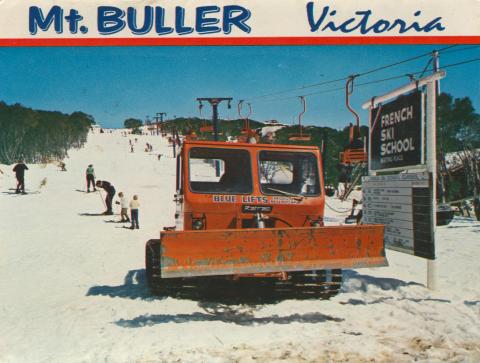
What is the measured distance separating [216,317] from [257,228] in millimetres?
1141

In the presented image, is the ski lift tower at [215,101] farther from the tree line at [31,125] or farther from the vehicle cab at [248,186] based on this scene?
the tree line at [31,125]

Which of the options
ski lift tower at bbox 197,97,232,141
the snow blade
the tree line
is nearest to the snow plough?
the snow blade

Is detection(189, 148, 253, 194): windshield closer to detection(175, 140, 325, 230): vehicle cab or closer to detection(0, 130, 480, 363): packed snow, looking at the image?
detection(175, 140, 325, 230): vehicle cab

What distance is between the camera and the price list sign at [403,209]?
5.23 metres

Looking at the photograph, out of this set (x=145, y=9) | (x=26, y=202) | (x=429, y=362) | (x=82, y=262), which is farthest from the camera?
(x=26, y=202)

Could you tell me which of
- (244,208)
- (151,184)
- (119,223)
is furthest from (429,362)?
(151,184)

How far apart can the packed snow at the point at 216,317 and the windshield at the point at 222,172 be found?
51.0 inches

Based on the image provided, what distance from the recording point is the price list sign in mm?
5227

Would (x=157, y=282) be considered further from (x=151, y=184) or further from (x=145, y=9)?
(x=151, y=184)

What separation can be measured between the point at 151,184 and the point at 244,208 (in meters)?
11.8

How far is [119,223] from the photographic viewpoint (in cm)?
1275

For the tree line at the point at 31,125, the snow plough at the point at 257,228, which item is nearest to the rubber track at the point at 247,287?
the snow plough at the point at 257,228

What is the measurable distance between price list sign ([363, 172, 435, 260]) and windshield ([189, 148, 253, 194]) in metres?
1.92

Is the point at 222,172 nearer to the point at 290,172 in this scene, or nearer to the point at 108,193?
the point at 290,172
